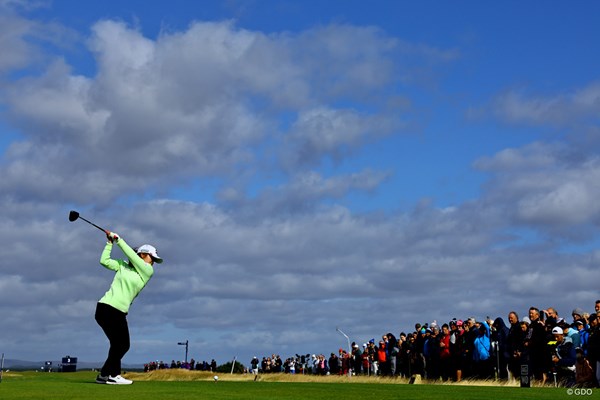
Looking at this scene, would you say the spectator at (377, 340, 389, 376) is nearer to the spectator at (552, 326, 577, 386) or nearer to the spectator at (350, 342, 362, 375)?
the spectator at (350, 342, 362, 375)

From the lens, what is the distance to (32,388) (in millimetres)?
14922

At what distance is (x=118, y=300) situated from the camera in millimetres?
15617

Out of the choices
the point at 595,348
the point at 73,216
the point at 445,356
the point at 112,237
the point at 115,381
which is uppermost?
the point at 73,216

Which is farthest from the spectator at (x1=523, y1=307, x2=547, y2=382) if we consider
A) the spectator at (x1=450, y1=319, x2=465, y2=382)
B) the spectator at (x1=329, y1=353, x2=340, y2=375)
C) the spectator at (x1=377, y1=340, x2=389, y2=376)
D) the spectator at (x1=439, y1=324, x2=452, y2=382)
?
the spectator at (x1=329, y1=353, x2=340, y2=375)

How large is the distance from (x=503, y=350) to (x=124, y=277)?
1591 centimetres

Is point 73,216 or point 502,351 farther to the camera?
point 502,351

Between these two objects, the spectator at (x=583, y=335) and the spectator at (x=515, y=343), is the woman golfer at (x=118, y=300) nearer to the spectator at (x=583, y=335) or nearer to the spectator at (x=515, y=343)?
the spectator at (x=583, y=335)

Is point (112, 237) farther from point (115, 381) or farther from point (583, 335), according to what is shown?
point (583, 335)

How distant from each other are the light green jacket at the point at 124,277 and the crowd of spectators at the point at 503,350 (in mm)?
10961

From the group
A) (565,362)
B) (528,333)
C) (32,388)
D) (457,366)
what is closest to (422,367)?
(457,366)

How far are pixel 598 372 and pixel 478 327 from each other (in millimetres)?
7935

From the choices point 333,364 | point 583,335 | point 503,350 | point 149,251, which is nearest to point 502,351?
point 503,350

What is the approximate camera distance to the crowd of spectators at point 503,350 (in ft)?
74.2

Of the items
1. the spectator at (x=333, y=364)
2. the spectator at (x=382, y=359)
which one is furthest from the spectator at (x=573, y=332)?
the spectator at (x=333, y=364)
